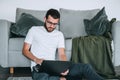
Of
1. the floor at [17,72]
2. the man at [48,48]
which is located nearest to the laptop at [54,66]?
the man at [48,48]

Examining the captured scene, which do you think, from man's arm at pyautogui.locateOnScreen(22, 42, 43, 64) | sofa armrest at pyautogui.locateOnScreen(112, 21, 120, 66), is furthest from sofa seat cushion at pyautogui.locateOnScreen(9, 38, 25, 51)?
sofa armrest at pyautogui.locateOnScreen(112, 21, 120, 66)

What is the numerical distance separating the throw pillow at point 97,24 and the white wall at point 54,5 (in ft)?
2.39

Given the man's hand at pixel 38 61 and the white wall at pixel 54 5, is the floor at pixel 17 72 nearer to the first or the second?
the man's hand at pixel 38 61

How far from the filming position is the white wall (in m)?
4.22

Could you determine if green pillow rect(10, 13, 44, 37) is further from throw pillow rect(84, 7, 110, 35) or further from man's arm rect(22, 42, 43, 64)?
man's arm rect(22, 42, 43, 64)

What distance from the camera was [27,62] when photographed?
326 centimetres

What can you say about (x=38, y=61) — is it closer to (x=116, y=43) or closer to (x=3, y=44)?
(x=3, y=44)

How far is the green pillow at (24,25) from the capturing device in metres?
3.31

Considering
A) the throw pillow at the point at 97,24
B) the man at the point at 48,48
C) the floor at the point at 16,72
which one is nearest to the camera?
the man at the point at 48,48

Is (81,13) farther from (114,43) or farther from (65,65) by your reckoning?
(65,65)

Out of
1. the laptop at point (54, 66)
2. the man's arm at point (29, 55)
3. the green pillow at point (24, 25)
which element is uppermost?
the green pillow at point (24, 25)

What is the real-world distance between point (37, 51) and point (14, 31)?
1.00 m

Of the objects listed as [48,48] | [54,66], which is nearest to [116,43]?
[48,48]

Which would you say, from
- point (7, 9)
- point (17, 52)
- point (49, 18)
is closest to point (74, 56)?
point (17, 52)
